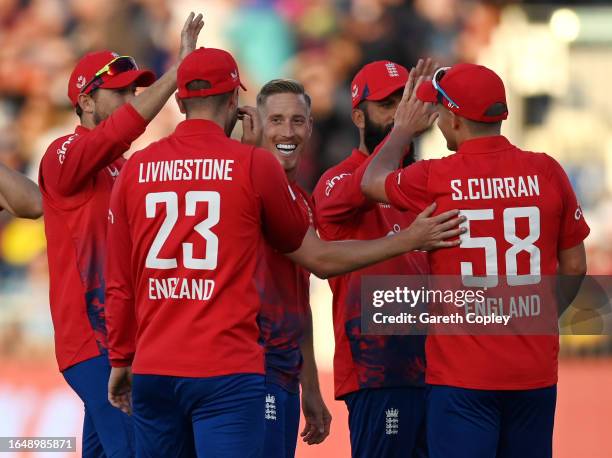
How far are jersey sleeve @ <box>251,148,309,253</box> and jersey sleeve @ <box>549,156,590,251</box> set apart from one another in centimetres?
105

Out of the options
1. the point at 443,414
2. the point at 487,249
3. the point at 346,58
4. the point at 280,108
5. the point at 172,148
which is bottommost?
the point at 443,414

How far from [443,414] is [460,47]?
912 centimetres

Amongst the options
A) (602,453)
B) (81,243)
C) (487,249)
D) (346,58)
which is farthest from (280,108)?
(346,58)

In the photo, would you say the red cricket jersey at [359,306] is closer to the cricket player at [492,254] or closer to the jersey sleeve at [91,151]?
→ the cricket player at [492,254]

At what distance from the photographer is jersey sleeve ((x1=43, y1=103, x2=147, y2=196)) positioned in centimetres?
519

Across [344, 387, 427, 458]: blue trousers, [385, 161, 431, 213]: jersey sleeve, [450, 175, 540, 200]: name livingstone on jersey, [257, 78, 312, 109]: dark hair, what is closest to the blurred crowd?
[257, 78, 312, 109]: dark hair

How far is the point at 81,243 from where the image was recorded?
5.45 m

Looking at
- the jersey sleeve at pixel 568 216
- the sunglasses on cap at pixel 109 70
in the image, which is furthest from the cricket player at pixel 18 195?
the jersey sleeve at pixel 568 216

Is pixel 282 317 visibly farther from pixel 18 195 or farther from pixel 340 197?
pixel 18 195

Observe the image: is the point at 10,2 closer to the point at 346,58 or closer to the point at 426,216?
the point at 346,58

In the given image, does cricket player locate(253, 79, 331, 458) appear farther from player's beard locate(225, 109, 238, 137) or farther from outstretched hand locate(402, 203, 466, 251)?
outstretched hand locate(402, 203, 466, 251)

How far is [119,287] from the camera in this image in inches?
182

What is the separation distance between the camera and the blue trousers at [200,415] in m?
4.25

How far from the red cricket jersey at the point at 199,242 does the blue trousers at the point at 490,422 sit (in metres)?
0.84
